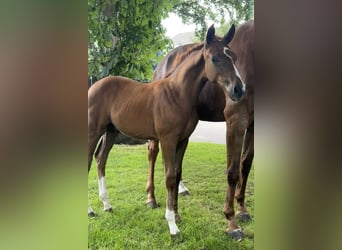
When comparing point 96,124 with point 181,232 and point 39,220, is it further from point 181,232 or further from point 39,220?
point 181,232

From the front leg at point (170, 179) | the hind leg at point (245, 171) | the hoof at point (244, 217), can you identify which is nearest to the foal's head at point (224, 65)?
the hind leg at point (245, 171)

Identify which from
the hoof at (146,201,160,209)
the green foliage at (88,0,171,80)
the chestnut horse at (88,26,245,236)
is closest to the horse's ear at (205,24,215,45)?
the chestnut horse at (88,26,245,236)

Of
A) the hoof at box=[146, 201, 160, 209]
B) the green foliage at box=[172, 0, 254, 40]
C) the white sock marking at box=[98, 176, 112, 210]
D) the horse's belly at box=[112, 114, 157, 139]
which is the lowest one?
the hoof at box=[146, 201, 160, 209]

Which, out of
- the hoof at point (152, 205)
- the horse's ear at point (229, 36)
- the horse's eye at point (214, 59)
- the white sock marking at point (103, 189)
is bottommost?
the hoof at point (152, 205)

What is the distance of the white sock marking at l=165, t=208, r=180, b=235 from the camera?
3.62ft

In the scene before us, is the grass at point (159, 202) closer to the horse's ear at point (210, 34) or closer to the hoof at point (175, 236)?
the hoof at point (175, 236)

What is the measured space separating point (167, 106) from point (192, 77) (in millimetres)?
121

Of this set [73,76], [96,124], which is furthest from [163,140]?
[73,76]

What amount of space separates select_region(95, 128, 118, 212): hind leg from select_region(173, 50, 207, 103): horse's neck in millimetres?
282

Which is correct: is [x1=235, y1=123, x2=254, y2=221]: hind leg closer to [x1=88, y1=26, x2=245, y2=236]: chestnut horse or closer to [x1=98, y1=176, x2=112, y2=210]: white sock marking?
[x1=88, y1=26, x2=245, y2=236]: chestnut horse

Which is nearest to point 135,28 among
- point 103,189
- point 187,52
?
point 187,52

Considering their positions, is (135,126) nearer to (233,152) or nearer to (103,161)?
(103,161)

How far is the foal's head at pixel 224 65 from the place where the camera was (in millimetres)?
1044

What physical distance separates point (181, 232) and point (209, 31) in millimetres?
630
